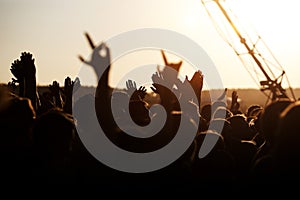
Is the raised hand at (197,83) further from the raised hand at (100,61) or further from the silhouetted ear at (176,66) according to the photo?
the raised hand at (100,61)

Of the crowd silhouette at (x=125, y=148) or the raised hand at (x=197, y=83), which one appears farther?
the raised hand at (x=197, y=83)

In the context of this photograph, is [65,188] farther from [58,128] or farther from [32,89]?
[32,89]

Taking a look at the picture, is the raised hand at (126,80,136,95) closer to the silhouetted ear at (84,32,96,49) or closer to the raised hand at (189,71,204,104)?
the raised hand at (189,71,204,104)

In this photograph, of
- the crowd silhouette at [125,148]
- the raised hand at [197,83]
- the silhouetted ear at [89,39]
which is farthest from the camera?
the raised hand at [197,83]

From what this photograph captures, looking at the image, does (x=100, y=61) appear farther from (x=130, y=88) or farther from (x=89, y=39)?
(x=130, y=88)

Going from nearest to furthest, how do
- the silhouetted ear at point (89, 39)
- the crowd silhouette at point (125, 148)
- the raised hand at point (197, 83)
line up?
the crowd silhouette at point (125, 148)
the silhouetted ear at point (89, 39)
the raised hand at point (197, 83)

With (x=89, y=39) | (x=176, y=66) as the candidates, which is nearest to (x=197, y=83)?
(x=176, y=66)

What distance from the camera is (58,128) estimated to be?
6.19 meters

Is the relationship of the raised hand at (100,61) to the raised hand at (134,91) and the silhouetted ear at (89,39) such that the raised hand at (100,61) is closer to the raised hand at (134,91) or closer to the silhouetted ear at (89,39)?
the silhouetted ear at (89,39)

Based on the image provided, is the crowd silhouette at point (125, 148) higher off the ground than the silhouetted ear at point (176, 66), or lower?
lower

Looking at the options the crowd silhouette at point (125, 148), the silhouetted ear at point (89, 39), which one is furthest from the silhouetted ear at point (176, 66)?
the silhouetted ear at point (89, 39)

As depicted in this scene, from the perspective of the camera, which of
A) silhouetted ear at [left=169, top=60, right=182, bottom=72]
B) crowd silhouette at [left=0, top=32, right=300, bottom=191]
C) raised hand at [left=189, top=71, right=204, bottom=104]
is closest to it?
crowd silhouette at [left=0, top=32, right=300, bottom=191]

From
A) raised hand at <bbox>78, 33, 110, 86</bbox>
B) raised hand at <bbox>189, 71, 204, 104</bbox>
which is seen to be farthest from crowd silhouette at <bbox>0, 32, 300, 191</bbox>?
raised hand at <bbox>189, 71, 204, 104</bbox>

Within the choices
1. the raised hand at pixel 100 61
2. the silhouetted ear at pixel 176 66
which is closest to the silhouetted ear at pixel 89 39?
the raised hand at pixel 100 61
